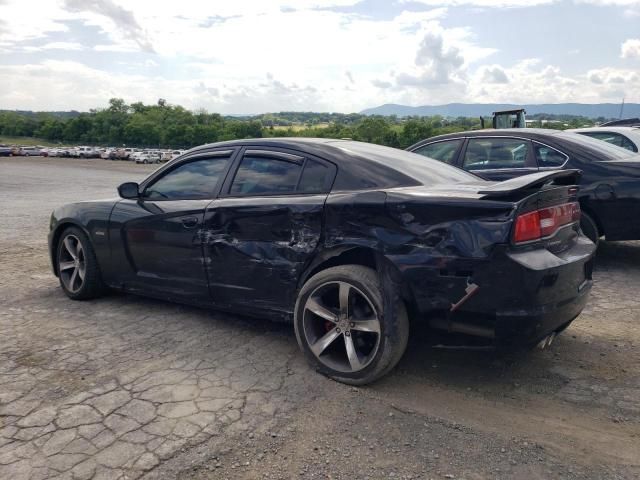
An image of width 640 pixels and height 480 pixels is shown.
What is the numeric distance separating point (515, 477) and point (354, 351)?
1.22m

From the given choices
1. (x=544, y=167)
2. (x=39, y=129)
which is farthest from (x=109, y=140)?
(x=544, y=167)

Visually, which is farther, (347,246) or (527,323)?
(347,246)

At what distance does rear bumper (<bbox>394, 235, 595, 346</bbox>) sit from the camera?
296 cm

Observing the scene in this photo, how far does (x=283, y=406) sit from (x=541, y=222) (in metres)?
1.83

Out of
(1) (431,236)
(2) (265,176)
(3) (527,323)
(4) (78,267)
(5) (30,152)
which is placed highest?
(2) (265,176)

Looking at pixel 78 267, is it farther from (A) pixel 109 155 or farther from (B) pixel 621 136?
(A) pixel 109 155

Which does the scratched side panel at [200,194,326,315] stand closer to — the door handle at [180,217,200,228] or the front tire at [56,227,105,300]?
the door handle at [180,217,200,228]

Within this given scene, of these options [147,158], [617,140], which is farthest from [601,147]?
[147,158]

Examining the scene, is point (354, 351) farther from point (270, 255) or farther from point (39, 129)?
point (39, 129)

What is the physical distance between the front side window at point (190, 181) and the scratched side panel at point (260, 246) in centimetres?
26

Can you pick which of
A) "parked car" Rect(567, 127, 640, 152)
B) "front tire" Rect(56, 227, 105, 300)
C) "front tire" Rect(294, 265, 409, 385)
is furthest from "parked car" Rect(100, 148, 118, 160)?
"front tire" Rect(294, 265, 409, 385)

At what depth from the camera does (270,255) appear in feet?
12.5

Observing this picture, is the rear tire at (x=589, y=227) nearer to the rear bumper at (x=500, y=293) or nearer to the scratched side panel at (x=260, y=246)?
the rear bumper at (x=500, y=293)

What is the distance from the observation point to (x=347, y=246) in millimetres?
3467
